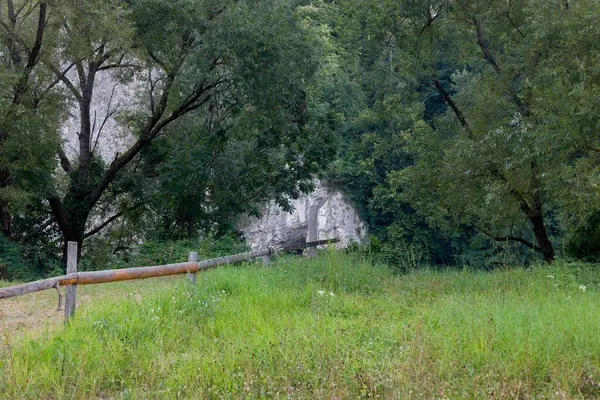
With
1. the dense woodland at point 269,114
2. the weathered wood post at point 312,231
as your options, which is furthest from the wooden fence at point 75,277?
the weathered wood post at point 312,231

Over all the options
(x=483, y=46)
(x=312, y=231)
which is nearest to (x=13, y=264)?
(x=312, y=231)

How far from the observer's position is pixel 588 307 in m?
6.72

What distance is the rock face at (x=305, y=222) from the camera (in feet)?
143

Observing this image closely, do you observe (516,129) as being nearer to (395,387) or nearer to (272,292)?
(272,292)

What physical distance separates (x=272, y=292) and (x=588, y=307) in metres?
3.92

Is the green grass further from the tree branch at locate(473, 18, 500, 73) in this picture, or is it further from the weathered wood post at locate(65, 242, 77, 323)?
the tree branch at locate(473, 18, 500, 73)

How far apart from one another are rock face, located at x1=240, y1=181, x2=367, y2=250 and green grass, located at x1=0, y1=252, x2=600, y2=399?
36026 millimetres

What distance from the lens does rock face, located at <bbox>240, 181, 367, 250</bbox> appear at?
1716 inches

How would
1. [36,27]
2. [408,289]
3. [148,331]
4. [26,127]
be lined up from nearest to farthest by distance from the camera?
[148,331], [408,289], [26,127], [36,27]

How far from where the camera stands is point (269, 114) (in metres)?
18.0

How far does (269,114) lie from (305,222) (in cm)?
2689

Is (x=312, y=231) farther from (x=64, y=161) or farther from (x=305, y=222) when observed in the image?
(x=305, y=222)

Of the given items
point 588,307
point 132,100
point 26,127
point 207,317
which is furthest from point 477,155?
point 132,100

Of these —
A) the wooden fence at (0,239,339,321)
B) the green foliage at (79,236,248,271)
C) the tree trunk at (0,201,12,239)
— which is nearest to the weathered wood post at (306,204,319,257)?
the green foliage at (79,236,248,271)
